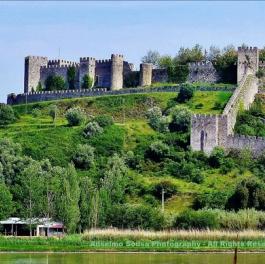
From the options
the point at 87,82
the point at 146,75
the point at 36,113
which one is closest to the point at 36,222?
the point at 36,113

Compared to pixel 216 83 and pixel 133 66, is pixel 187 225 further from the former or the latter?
pixel 133 66

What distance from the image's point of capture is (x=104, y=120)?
3907 inches

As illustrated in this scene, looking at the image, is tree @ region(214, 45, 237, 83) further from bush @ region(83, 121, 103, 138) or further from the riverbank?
Answer: the riverbank

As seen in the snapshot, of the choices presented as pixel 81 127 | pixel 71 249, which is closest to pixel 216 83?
pixel 81 127

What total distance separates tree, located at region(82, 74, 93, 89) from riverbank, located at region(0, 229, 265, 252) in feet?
172

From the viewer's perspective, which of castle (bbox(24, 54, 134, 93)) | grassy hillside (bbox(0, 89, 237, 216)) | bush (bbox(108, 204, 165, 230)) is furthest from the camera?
castle (bbox(24, 54, 134, 93))

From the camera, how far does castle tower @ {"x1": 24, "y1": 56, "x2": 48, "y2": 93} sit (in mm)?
122812

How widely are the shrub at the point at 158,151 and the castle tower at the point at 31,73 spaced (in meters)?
34.3

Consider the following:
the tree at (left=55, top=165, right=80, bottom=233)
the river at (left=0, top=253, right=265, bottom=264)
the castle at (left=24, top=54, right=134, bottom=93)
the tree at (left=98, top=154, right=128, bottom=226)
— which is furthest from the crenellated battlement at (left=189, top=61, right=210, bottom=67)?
the river at (left=0, top=253, right=265, bottom=264)

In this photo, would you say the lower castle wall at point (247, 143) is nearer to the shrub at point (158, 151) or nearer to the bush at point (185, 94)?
the shrub at point (158, 151)

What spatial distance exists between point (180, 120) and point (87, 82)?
2482 centimetres

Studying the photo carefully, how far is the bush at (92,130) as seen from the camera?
96.8m

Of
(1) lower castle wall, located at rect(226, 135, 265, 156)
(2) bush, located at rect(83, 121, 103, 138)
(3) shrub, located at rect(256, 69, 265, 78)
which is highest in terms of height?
(3) shrub, located at rect(256, 69, 265, 78)

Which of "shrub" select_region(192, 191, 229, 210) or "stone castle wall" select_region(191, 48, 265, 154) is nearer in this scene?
"shrub" select_region(192, 191, 229, 210)
